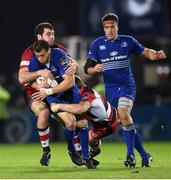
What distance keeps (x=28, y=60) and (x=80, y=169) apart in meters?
1.60

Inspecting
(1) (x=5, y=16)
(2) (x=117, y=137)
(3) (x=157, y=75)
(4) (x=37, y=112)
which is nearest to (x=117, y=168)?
(4) (x=37, y=112)

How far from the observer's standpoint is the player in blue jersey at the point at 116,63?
475 inches

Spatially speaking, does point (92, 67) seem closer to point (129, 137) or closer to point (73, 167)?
point (129, 137)

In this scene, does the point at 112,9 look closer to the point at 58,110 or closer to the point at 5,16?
the point at 58,110

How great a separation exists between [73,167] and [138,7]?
864 centimetres

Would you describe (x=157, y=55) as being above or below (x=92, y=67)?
above

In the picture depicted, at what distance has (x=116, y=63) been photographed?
40.1 feet

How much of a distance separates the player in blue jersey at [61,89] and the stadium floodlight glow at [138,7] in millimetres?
8477

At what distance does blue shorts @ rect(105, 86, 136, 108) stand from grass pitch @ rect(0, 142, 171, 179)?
35.2 inches

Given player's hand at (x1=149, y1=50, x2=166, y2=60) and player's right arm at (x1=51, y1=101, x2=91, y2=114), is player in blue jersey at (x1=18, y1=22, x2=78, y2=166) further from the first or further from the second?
player's hand at (x1=149, y1=50, x2=166, y2=60)

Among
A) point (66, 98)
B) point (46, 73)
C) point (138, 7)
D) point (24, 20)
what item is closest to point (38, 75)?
point (46, 73)

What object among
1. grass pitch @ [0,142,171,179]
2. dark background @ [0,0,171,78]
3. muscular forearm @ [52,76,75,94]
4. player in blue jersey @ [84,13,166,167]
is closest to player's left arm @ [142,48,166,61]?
player in blue jersey @ [84,13,166,167]

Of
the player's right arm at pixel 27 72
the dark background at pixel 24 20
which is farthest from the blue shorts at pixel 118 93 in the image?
the dark background at pixel 24 20

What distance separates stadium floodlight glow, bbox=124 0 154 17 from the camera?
20.2 metres
